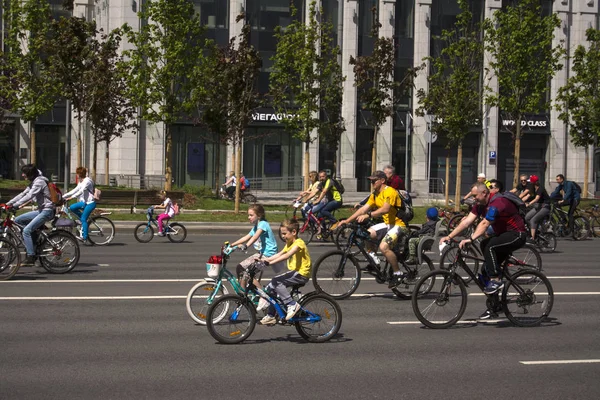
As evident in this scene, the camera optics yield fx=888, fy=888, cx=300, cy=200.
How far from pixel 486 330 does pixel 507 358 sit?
1631mm

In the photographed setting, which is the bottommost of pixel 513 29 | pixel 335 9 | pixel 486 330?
pixel 486 330

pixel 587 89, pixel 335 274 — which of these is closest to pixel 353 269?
pixel 335 274

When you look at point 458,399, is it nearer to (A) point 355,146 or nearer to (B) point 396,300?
(B) point 396,300

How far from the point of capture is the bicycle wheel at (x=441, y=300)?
1048cm

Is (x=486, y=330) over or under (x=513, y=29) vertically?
under

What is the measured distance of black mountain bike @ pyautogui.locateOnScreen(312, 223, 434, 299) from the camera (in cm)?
1255

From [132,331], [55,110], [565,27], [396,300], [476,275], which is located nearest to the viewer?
[132,331]

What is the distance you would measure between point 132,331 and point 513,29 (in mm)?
29309

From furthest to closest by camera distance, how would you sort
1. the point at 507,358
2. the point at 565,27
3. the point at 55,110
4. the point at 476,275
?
the point at 565,27, the point at 55,110, the point at 476,275, the point at 507,358

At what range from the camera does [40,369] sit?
8.14 m

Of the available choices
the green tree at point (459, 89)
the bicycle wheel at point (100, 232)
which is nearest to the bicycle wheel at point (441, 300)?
the bicycle wheel at point (100, 232)

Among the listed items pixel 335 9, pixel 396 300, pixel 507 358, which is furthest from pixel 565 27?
pixel 507 358

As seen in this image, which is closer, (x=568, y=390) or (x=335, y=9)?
(x=568, y=390)

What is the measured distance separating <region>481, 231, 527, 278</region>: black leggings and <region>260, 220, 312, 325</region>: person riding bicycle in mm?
2461
